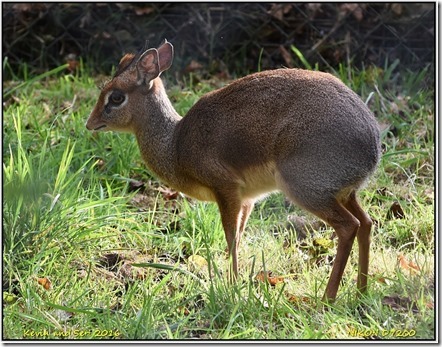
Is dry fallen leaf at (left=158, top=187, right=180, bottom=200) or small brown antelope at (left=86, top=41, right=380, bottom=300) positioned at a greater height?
small brown antelope at (left=86, top=41, right=380, bottom=300)

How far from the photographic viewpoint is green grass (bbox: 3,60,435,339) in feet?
14.9

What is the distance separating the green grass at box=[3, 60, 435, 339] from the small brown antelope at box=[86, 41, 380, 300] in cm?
27

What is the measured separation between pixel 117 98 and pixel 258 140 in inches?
42.8

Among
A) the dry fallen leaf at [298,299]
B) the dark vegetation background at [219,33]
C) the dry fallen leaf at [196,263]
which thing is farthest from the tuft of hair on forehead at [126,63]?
the dark vegetation background at [219,33]

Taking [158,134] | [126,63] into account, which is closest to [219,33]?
[126,63]

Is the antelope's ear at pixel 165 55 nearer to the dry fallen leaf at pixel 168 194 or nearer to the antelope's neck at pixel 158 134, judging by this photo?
the antelope's neck at pixel 158 134

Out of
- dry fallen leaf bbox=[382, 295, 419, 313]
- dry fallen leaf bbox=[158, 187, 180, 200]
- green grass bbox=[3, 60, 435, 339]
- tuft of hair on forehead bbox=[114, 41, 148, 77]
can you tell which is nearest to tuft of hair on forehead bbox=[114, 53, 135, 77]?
tuft of hair on forehead bbox=[114, 41, 148, 77]

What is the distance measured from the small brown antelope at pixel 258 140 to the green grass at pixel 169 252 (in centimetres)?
27

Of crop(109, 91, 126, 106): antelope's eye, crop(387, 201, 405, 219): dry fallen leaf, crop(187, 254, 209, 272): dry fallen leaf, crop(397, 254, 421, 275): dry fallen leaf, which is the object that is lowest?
crop(387, 201, 405, 219): dry fallen leaf

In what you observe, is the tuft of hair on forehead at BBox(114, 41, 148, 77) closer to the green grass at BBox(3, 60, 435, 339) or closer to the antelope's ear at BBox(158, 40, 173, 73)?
the antelope's ear at BBox(158, 40, 173, 73)

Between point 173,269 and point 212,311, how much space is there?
1.33ft

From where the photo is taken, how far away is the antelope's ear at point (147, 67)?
17.9ft

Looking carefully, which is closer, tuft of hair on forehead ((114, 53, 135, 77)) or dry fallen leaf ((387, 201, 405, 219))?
tuft of hair on forehead ((114, 53, 135, 77))

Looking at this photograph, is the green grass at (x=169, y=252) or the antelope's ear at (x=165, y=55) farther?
the antelope's ear at (x=165, y=55)
